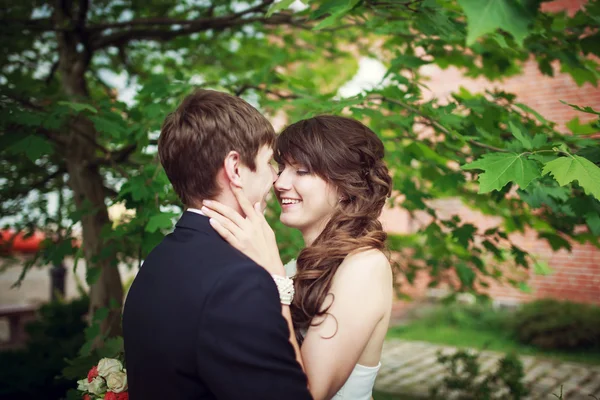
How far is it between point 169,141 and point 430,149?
7.65 feet

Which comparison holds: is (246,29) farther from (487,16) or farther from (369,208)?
(487,16)

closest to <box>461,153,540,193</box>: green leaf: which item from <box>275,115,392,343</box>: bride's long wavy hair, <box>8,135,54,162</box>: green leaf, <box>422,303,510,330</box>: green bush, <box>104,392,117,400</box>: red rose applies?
<box>275,115,392,343</box>: bride's long wavy hair

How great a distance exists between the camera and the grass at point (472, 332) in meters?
7.59

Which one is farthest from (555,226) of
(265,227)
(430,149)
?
(265,227)

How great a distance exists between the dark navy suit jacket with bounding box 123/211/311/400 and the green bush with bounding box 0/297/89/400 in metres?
2.87

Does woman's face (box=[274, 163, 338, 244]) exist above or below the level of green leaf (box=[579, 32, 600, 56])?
below

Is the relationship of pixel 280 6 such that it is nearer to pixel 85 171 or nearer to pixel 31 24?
pixel 85 171

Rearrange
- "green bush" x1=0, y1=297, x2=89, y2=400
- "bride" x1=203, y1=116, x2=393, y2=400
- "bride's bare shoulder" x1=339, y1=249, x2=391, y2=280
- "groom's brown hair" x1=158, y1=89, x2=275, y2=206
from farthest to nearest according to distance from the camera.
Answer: "green bush" x1=0, y1=297, x2=89, y2=400, "bride's bare shoulder" x1=339, y1=249, x2=391, y2=280, "bride" x1=203, y1=116, x2=393, y2=400, "groom's brown hair" x1=158, y1=89, x2=275, y2=206

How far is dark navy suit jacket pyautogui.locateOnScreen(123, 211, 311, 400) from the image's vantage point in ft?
4.56

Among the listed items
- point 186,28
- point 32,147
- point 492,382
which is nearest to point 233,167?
point 32,147

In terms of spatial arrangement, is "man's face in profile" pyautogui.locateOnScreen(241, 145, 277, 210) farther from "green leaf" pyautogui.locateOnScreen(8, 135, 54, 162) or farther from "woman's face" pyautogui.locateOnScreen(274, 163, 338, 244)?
"green leaf" pyautogui.locateOnScreen(8, 135, 54, 162)

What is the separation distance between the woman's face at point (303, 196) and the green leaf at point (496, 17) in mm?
1243

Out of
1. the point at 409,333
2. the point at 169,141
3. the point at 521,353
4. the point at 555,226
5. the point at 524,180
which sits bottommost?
the point at 409,333

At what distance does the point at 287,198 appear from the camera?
2.38 metres
